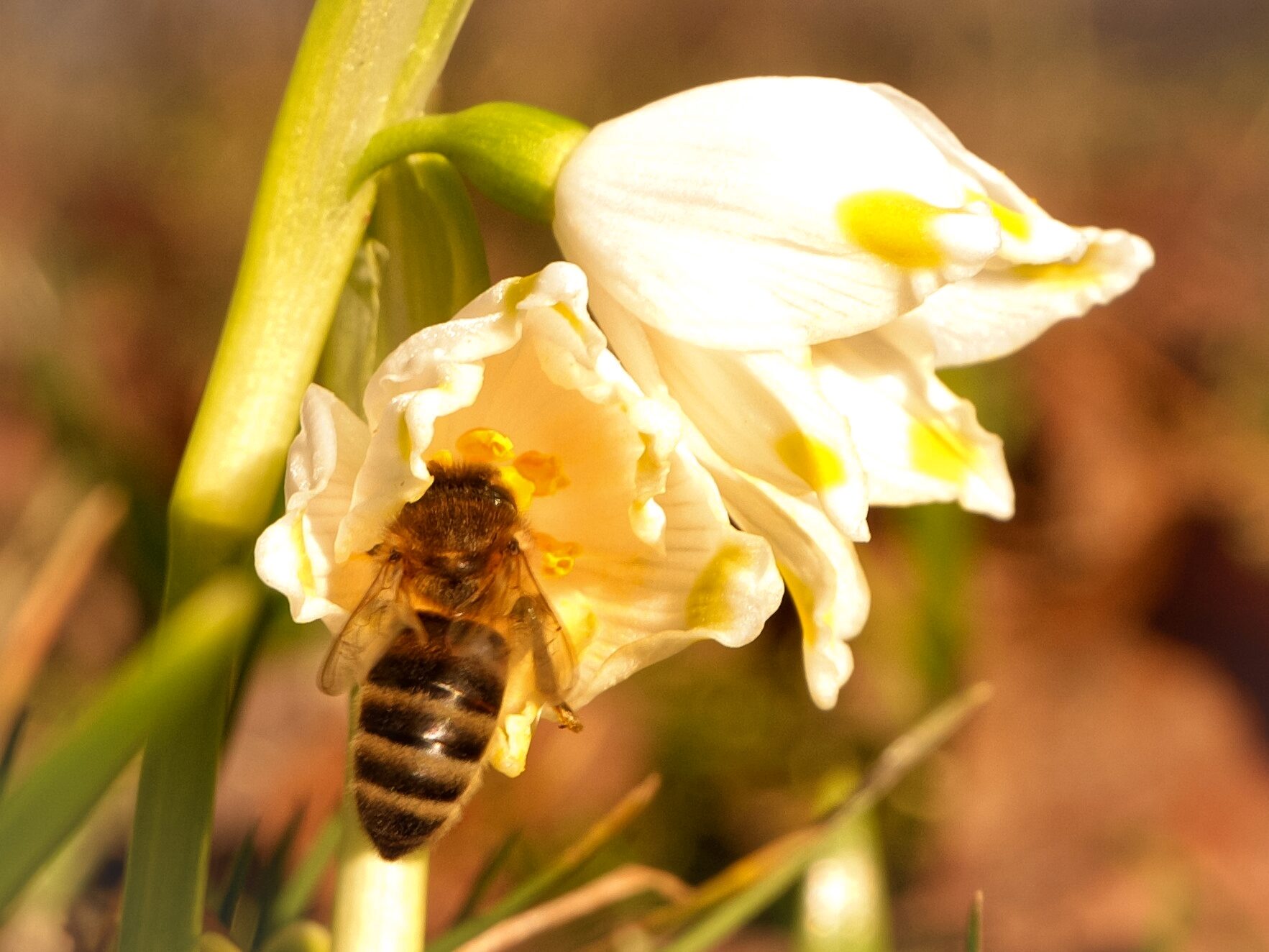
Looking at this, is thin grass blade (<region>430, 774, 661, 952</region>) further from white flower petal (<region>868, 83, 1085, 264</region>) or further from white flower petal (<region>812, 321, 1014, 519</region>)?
white flower petal (<region>868, 83, 1085, 264</region>)

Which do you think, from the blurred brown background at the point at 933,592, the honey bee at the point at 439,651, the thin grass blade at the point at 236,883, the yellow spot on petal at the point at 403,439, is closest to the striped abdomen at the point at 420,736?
the honey bee at the point at 439,651

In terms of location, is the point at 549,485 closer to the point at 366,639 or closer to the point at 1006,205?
the point at 366,639

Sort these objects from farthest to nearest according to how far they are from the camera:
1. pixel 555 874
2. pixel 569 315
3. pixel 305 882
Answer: pixel 305 882
pixel 555 874
pixel 569 315

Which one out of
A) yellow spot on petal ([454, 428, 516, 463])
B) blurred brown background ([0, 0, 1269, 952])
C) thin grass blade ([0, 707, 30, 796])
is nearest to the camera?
yellow spot on petal ([454, 428, 516, 463])

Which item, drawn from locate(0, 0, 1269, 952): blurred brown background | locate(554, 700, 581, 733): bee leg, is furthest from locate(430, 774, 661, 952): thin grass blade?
locate(0, 0, 1269, 952): blurred brown background

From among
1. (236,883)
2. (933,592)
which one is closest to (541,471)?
(236,883)

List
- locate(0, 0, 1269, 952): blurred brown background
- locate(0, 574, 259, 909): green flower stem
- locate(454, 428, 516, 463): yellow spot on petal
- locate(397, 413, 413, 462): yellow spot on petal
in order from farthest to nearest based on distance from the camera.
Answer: locate(0, 0, 1269, 952): blurred brown background < locate(454, 428, 516, 463): yellow spot on petal < locate(397, 413, 413, 462): yellow spot on petal < locate(0, 574, 259, 909): green flower stem
